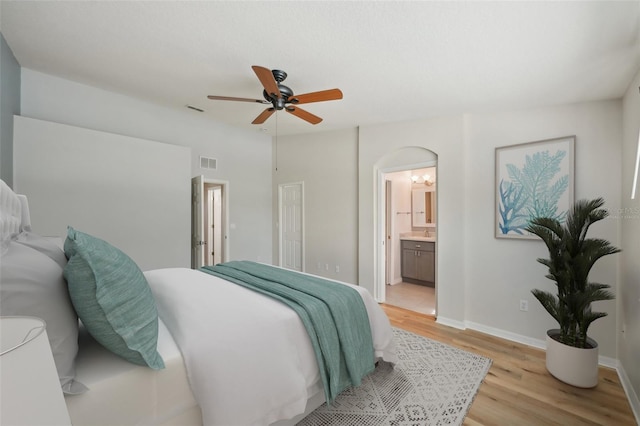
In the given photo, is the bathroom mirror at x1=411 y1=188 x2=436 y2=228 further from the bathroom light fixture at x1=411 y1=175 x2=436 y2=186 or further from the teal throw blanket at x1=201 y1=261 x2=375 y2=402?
the teal throw blanket at x1=201 y1=261 x2=375 y2=402

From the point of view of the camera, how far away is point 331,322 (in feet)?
5.97

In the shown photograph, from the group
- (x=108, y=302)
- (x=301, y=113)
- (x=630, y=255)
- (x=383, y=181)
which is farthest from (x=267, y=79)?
(x=630, y=255)

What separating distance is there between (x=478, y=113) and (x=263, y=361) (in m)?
3.50

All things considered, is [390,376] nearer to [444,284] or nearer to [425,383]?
[425,383]

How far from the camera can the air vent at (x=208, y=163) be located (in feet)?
14.7

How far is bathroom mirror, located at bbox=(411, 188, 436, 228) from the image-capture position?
562cm

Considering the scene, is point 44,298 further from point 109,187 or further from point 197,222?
point 197,222

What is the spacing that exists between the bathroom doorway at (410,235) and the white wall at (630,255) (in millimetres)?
2314

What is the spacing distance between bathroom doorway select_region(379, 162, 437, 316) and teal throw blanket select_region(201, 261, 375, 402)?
2578 mm

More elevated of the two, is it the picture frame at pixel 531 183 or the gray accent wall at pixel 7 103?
the gray accent wall at pixel 7 103

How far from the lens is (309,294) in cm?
199

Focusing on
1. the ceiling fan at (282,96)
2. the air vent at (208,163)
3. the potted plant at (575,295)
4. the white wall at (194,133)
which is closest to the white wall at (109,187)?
the white wall at (194,133)

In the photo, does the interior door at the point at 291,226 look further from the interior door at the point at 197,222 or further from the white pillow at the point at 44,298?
the white pillow at the point at 44,298

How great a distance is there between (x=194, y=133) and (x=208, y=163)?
0.51m
